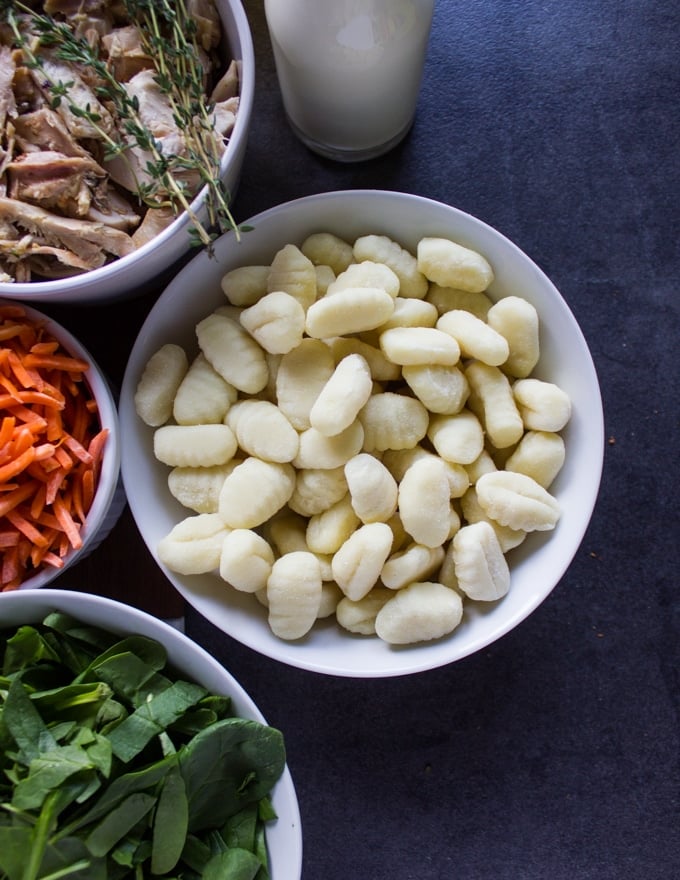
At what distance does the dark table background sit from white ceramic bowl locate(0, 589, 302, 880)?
0.62 ft

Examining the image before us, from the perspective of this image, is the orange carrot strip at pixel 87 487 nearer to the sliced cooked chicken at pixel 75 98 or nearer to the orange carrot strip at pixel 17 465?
the orange carrot strip at pixel 17 465

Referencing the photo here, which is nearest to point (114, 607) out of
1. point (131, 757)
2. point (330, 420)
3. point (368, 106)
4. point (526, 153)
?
point (131, 757)

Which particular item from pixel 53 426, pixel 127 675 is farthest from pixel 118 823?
pixel 53 426

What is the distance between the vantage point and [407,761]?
109cm

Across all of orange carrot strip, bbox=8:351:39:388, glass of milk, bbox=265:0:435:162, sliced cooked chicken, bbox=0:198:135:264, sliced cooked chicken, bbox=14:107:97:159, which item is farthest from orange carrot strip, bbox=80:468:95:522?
glass of milk, bbox=265:0:435:162

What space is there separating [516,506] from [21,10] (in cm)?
71

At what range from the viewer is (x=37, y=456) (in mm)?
862

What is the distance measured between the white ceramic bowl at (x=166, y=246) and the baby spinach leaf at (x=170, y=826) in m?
0.48

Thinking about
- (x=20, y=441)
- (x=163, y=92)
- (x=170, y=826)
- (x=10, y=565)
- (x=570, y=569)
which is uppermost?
(x=163, y=92)

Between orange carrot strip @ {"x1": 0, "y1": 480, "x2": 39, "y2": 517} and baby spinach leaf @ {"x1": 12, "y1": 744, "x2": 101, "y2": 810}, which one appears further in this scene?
orange carrot strip @ {"x1": 0, "y1": 480, "x2": 39, "y2": 517}

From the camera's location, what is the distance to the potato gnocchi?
88cm

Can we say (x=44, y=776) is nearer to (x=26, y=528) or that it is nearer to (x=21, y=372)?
(x=26, y=528)

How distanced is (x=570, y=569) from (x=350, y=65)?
0.65 meters

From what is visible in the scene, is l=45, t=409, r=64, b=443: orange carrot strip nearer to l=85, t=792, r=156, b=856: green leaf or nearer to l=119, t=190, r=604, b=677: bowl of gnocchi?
l=119, t=190, r=604, b=677: bowl of gnocchi
